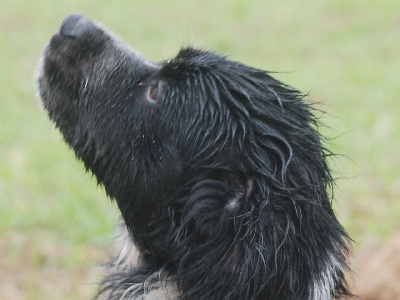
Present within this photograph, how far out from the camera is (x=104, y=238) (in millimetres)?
6148

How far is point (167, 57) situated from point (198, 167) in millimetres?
6410

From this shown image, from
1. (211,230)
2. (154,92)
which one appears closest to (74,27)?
(154,92)

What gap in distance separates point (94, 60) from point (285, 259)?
1.38m

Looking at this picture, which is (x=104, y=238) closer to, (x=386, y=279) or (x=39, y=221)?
(x=39, y=221)

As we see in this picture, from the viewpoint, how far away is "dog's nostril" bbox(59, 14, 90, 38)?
3742 mm

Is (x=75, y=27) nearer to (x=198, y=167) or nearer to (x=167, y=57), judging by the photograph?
(x=198, y=167)

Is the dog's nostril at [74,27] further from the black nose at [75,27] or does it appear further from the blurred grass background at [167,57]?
the blurred grass background at [167,57]

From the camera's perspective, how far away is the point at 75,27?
3.76 meters

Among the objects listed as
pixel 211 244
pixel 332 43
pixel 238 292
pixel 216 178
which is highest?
pixel 332 43

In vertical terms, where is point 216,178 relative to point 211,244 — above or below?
above

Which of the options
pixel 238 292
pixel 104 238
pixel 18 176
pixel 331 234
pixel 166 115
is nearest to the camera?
pixel 238 292

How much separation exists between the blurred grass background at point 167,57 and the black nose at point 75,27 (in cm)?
32

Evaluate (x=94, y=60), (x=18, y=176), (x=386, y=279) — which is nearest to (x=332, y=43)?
(x=18, y=176)

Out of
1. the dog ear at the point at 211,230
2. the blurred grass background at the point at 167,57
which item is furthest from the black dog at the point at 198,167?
the blurred grass background at the point at 167,57
